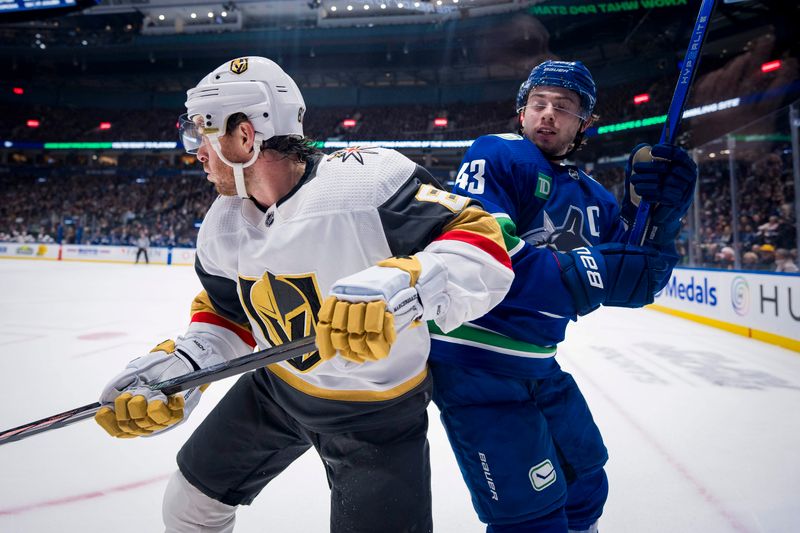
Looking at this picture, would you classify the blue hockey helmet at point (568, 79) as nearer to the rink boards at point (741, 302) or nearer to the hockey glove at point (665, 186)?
the hockey glove at point (665, 186)

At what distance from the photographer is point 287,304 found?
4.15 ft

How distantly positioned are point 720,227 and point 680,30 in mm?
13086

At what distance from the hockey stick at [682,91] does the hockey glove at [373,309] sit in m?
0.81

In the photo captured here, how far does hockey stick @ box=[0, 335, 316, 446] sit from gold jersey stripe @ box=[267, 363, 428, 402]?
148mm

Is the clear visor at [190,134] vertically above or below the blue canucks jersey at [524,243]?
above

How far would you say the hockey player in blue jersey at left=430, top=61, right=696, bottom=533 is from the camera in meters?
1.23

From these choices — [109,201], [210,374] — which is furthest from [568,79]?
[109,201]

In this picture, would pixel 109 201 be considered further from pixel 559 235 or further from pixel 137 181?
pixel 559 235

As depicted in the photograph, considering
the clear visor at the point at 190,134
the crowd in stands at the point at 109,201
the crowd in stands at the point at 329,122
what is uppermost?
the crowd in stands at the point at 329,122

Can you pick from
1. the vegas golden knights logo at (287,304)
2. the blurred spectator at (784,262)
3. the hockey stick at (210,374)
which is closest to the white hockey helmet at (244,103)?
the vegas golden knights logo at (287,304)

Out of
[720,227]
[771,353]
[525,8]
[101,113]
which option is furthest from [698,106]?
[101,113]

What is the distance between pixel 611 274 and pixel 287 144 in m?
0.89

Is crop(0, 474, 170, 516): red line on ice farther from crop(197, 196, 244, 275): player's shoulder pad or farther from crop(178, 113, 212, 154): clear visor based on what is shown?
crop(178, 113, 212, 154): clear visor

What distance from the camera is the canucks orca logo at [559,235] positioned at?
1429mm
